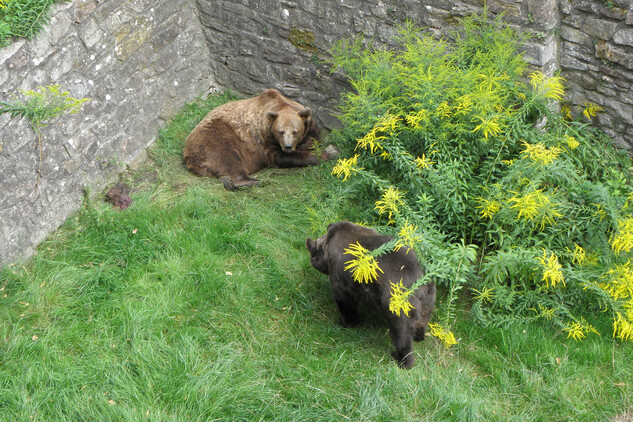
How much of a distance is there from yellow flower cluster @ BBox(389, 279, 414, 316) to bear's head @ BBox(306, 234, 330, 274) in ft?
2.57

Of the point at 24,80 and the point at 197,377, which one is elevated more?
the point at 24,80

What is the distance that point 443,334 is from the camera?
4383 millimetres

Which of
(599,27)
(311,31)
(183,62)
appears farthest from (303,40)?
(599,27)

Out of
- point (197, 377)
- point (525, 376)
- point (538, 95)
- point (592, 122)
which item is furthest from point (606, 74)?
point (197, 377)

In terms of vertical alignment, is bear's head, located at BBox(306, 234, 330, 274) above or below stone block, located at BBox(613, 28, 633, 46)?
below

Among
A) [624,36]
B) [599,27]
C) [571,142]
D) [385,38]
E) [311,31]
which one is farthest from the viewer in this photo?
[311,31]

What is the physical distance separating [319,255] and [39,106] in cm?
264

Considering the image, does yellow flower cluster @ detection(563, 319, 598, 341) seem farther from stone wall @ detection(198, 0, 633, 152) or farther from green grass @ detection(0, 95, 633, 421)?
stone wall @ detection(198, 0, 633, 152)

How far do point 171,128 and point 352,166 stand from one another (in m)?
2.75

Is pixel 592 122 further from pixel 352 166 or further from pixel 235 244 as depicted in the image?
pixel 235 244

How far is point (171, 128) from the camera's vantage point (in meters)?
7.14

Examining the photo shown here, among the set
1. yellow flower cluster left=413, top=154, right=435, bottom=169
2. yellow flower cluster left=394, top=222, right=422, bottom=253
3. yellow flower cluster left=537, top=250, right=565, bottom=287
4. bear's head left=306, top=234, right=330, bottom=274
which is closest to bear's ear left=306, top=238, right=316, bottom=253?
bear's head left=306, top=234, right=330, bottom=274

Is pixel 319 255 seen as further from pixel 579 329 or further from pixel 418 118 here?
pixel 579 329

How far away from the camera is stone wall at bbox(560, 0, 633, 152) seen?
5.58 m
